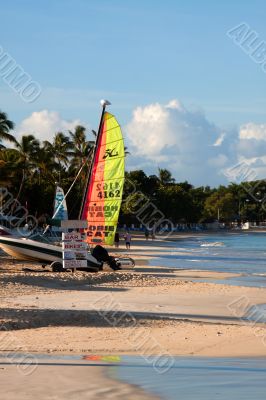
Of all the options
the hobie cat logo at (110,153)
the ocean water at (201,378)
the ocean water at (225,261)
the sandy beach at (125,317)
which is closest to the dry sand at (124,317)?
the sandy beach at (125,317)

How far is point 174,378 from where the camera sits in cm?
953

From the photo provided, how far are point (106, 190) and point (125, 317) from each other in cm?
1250

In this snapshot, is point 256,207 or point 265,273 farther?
point 256,207

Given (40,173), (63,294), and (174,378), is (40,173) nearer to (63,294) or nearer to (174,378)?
(63,294)

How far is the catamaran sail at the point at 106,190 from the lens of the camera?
27219 mm

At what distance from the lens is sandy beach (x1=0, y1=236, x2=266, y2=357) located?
1202 centimetres

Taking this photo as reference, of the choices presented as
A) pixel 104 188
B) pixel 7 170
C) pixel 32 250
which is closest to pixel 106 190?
pixel 104 188

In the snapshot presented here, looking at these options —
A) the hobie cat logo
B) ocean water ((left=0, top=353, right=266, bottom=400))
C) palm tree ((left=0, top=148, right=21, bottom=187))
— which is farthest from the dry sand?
palm tree ((left=0, top=148, right=21, bottom=187))

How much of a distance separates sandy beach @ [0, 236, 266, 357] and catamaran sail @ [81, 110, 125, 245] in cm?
325

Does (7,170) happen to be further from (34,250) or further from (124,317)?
(124,317)

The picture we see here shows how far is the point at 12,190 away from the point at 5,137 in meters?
10.3

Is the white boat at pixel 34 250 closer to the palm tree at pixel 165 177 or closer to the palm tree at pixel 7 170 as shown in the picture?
the palm tree at pixel 7 170

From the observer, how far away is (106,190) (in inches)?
1072

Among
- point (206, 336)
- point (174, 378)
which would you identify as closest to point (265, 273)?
point (206, 336)
